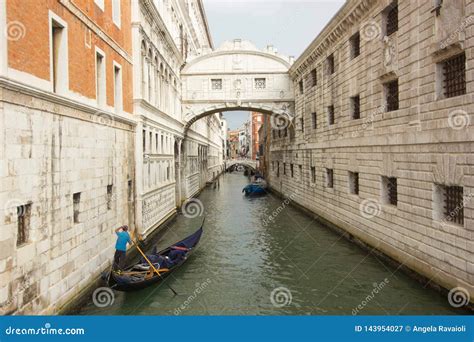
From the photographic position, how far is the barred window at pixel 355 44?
12867 mm

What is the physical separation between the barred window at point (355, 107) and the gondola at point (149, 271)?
22.2ft

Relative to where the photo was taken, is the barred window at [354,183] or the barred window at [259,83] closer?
the barred window at [354,183]

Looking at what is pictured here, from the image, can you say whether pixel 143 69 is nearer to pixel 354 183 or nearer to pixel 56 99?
pixel 56 99

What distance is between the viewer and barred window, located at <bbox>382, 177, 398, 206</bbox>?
1030cm

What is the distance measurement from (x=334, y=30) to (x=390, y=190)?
6.83 meters

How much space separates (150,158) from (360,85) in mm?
7464

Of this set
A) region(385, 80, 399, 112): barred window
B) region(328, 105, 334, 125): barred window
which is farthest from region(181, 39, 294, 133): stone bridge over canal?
region(385, 80, 399, 112): barred window

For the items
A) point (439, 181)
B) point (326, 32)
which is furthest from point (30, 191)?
point (326, 32)

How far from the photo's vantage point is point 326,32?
1516 cm

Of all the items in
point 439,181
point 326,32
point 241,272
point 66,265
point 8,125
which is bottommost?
point 241,272

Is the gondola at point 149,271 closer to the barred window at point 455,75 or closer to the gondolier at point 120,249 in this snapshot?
the gondolier at point 120,249

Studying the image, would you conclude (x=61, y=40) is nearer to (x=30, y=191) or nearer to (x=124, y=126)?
(x=30, y=191)

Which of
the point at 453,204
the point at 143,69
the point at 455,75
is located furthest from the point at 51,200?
the point at 455,75

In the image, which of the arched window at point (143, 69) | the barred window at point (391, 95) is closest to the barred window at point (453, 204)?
the barred window at point (391, 95)
